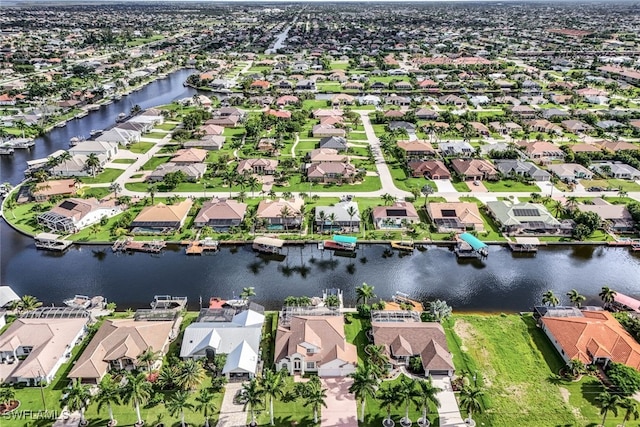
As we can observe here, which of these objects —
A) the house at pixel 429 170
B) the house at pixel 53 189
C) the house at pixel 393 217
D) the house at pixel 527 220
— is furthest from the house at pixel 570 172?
the house at pixel 53 189

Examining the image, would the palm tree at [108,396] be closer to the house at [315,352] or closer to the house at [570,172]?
the house at [315,352]

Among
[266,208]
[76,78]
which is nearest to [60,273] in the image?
[266,208]

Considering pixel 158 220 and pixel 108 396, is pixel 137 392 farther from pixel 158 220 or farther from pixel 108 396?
pixel 158 220

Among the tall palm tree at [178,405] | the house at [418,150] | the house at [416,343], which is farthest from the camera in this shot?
the house at [418,150]

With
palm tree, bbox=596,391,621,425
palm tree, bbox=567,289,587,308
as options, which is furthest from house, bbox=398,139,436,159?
palm tree, bbox=596,391,621,425

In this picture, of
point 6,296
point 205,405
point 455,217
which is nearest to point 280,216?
point 455,217

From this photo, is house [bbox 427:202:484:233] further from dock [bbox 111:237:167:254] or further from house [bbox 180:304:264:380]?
dock [bbox 111:237:167:254]

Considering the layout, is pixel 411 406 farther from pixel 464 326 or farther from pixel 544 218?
pixel 544 218
